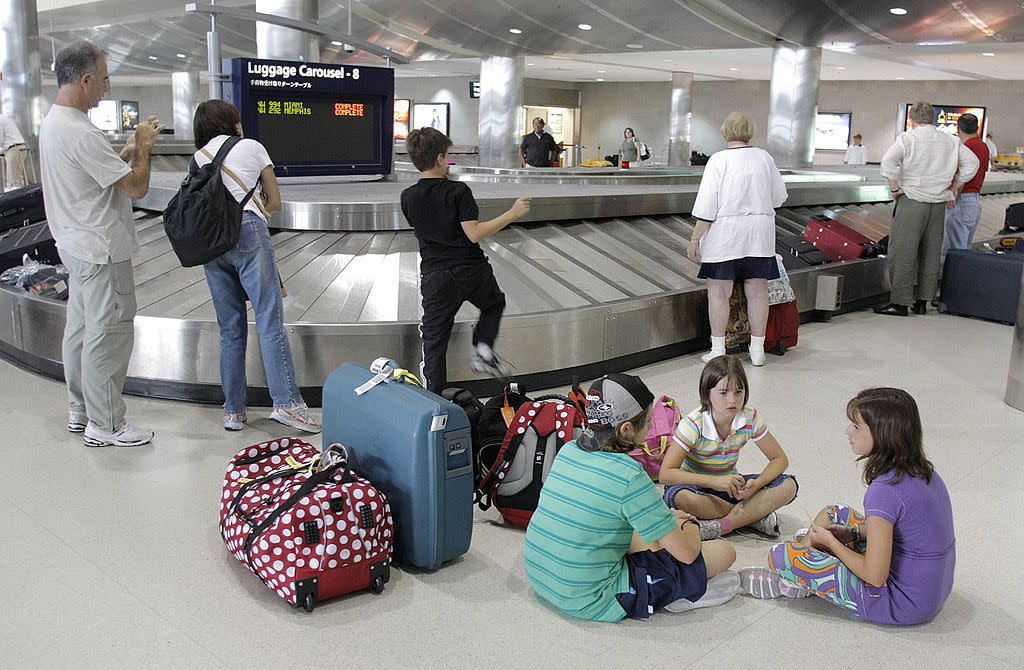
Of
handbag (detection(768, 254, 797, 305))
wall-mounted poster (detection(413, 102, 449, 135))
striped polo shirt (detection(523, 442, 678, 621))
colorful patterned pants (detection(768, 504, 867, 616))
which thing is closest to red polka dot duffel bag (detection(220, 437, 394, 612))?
striped polo shirt (detection(523, 442, 678, 621))

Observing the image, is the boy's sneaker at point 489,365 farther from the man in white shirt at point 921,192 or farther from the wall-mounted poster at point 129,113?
the wall-mounted poster at point 129,113

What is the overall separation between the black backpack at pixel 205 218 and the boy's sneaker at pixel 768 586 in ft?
9.08

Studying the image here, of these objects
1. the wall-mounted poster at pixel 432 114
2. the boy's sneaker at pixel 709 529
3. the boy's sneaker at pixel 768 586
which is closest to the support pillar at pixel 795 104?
the boy's sneaker at pixel 709 529

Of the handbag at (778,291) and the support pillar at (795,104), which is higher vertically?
the support pillar at (795,104)

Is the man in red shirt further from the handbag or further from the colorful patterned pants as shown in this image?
the colorful patterned pants

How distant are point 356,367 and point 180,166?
Result: 15.4 meters

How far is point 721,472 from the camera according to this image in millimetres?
3529

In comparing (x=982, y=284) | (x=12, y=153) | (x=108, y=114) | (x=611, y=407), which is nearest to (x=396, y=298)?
(x=611, y=407)

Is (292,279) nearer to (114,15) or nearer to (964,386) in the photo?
(964,386)

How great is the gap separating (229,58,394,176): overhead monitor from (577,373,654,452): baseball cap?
17.6 ft

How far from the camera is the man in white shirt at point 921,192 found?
7805 mm

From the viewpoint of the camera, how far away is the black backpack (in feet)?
14.0

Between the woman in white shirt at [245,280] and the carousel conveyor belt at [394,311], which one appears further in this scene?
Answer: the carousel conveyor belt at [394,311]

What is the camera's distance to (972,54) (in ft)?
67.8
